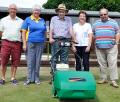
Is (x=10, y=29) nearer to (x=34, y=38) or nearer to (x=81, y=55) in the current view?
(x=34, y=38)

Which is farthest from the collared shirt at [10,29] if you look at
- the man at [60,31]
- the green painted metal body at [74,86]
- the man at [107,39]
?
the green painted metal body at [74,86]

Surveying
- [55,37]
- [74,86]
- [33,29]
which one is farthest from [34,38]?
[74,86]

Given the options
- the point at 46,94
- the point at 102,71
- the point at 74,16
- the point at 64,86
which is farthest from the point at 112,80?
the point at 74,16

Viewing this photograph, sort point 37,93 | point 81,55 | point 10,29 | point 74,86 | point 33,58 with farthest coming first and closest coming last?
point 81,55 < point 33,58 < point 10,29 < point 37,93 < point 74,86

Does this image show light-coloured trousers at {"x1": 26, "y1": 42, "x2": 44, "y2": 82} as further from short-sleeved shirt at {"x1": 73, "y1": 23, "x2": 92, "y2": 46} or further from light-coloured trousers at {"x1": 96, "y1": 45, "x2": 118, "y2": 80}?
light-coloured trousers at {"x1": 96, "y1": 45, "x2": 118, "y2": 80}

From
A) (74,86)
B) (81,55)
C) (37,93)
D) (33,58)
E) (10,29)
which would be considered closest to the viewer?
(74,86)

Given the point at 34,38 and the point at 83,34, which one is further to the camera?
the point at 83,34

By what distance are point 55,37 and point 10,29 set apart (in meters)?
0.94

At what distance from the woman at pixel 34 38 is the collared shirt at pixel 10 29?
15 cm

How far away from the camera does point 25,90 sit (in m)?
8.12

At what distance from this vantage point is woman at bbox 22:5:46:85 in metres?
8.49

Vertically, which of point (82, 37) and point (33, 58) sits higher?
point (82, 37)

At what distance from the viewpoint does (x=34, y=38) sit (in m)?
8.52

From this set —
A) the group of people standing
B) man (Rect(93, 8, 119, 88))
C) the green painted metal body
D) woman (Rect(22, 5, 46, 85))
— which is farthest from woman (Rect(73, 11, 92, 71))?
the green painted metal body
